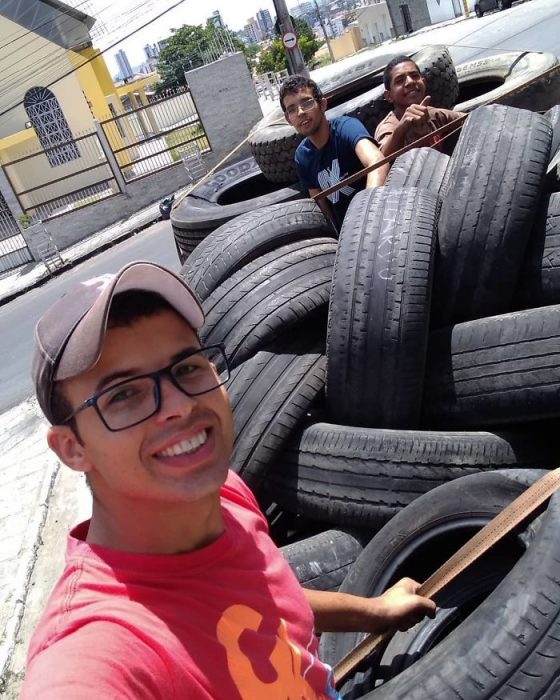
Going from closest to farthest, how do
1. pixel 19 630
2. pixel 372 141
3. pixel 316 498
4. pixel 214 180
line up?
pixel 316 498, pixel 19 630, pixel 372 141, pixel 214 180

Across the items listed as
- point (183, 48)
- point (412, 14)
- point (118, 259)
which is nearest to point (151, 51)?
point (183, 48)

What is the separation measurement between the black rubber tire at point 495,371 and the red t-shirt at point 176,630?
1.53 meters

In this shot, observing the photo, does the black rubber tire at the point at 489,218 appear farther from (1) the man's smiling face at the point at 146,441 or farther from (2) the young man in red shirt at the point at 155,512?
(1) the man's smiling face at the point at 146,441

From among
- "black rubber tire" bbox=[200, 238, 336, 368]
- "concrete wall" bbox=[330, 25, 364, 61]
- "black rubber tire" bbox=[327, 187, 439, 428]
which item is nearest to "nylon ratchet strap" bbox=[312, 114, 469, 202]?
"black rubber tire" bbox=[200, 238, 336, 368]

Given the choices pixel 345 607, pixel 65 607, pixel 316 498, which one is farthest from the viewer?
pixel 316 498

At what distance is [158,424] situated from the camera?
1.15 meters

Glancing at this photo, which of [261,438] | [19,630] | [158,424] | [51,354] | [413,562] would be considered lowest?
[19,630]

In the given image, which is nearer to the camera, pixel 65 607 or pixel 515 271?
pixel 65 607

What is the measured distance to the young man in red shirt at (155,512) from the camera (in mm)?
1031

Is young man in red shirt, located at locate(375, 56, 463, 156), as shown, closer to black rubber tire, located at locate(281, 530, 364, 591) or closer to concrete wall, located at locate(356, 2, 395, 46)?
black rubber tire, located at locate(281, 530, 364, 591)

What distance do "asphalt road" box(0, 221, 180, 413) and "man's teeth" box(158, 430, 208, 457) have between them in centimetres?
610

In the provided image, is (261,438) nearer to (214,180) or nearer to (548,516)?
(548,516)

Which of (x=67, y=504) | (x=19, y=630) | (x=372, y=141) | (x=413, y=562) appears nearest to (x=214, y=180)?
(x=372, y=141)

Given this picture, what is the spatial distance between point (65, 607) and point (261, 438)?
5.96 feet
